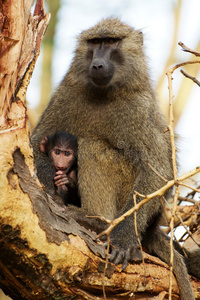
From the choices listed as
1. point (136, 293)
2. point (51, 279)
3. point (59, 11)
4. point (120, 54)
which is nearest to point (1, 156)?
point (51, 279)

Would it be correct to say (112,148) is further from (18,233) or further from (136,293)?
(18,233)

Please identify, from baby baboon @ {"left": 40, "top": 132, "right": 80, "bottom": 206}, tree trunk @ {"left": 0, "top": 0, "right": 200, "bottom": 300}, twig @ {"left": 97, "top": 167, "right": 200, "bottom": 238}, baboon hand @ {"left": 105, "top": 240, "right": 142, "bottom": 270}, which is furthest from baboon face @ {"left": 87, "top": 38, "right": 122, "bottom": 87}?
twig @ {"left": 97, "top": 167, "right": 200, "bottom": 238}

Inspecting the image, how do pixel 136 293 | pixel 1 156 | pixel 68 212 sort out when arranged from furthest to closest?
pixel 68 212, pixel 136 293, pixel 1 156

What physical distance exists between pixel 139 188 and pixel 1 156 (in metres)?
1.97

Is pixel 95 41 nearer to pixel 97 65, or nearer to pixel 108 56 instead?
pixel 108 56

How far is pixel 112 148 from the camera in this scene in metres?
4.36

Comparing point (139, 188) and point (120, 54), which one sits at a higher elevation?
point (120, 54)

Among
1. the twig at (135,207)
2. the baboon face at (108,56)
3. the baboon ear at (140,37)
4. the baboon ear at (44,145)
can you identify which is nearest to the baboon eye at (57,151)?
the baboon ear at (44,145)

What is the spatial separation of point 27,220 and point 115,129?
195cm

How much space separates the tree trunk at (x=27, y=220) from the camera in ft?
8.54

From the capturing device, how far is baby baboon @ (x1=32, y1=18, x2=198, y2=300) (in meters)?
4.21

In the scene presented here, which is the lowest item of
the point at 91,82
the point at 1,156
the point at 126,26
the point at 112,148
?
the point at 112,148

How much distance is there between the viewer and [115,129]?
438 centimetres

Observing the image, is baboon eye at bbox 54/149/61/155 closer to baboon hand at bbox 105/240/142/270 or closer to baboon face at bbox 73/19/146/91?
baboon face at bbox 73/19/146/91
